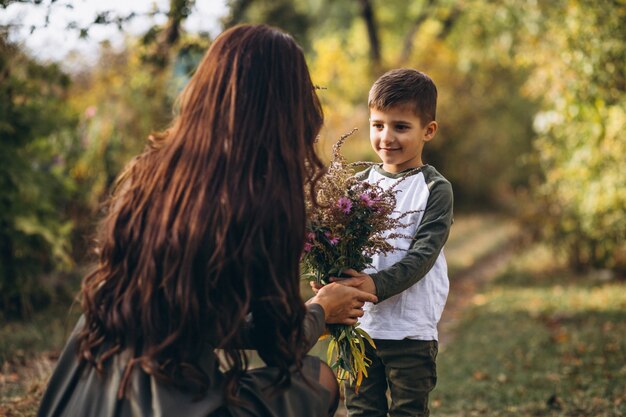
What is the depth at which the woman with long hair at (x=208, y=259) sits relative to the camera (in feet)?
7.21

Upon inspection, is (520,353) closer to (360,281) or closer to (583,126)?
(583,126)

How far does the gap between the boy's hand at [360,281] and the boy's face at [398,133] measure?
56 centimetres

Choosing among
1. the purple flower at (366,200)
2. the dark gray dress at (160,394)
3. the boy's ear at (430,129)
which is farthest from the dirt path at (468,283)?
the dark gray dress at (160,394)

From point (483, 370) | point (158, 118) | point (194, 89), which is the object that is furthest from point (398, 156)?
point (158, 118)

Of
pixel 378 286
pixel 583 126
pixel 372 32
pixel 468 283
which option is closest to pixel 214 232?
pixel 378 286

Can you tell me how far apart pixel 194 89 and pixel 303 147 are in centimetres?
40

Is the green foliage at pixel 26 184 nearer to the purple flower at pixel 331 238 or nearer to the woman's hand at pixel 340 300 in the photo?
the purple flower at pixel 331 238

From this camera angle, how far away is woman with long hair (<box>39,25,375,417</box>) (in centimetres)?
220

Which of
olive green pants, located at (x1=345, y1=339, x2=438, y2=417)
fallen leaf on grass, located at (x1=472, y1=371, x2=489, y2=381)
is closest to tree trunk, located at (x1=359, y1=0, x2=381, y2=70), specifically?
fallen leaf on grass, located at (x1=472, y1=371, x2=489, y2=381)

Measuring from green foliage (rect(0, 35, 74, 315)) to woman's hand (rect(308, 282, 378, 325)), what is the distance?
4.35 meters

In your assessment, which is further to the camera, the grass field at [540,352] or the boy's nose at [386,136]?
the grass field at [540,352]

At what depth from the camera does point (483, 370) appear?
6.33 meters

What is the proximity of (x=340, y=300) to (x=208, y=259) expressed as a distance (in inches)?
29.3

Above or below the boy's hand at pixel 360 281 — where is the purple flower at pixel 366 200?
above
